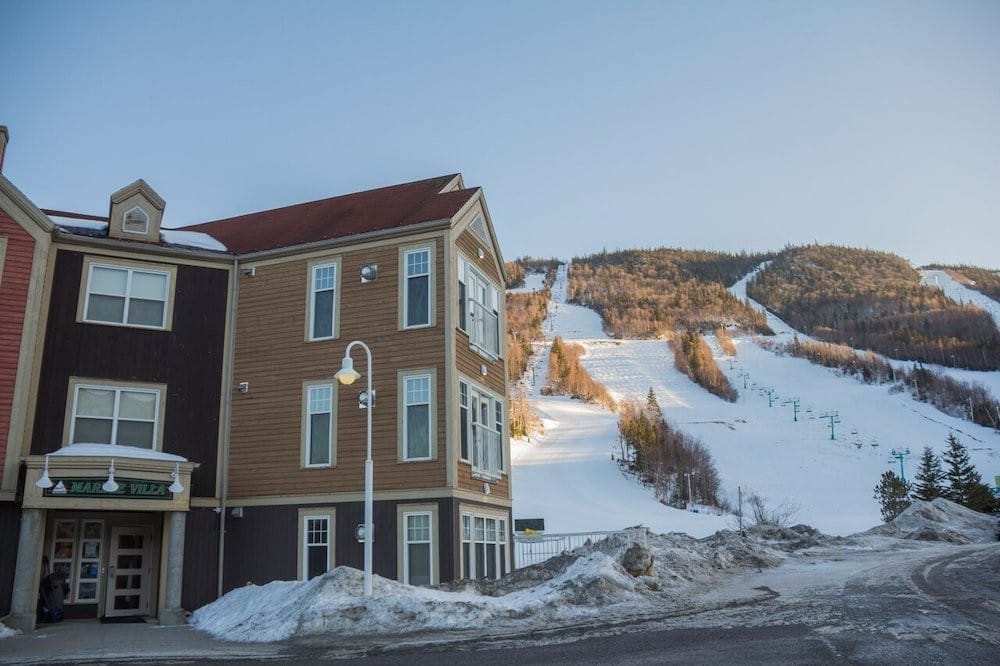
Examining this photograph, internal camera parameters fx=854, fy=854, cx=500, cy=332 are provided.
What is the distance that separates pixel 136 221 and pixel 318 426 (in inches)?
266

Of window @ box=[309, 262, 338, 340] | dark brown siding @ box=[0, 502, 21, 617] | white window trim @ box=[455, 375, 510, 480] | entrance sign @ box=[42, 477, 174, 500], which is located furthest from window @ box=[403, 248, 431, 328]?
dark brown siding @ box=[0, 502, 21, 617]

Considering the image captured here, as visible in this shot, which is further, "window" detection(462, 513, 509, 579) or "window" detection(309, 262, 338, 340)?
"window" detection(309, 262, 338, 340)

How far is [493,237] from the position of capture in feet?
74.7

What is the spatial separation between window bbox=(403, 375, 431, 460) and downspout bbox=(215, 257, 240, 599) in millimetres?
4607

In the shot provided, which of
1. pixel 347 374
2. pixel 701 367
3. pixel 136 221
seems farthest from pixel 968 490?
pixel 701 367

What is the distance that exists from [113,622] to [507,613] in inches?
361

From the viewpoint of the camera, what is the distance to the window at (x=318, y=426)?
19328 mm

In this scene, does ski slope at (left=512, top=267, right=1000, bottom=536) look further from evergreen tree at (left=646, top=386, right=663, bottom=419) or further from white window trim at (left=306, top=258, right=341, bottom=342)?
white window trim at (left=306, top=258, right=341, bottom=342)

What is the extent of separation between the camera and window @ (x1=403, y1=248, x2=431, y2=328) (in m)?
19.4

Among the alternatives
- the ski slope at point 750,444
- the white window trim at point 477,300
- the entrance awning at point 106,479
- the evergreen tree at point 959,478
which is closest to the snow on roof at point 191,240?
the entrance awning at point 106,479

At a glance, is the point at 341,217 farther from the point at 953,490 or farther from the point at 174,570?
the point at 953,490

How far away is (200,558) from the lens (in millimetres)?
18828

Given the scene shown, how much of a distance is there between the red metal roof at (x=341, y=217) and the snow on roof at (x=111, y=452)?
5.61 meters

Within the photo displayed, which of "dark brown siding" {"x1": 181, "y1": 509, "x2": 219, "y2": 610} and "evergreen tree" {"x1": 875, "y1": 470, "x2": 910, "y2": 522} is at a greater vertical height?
"evergreen tree" {"x1": 875, "y1": 470, "x2": 910, "y2": 522}
